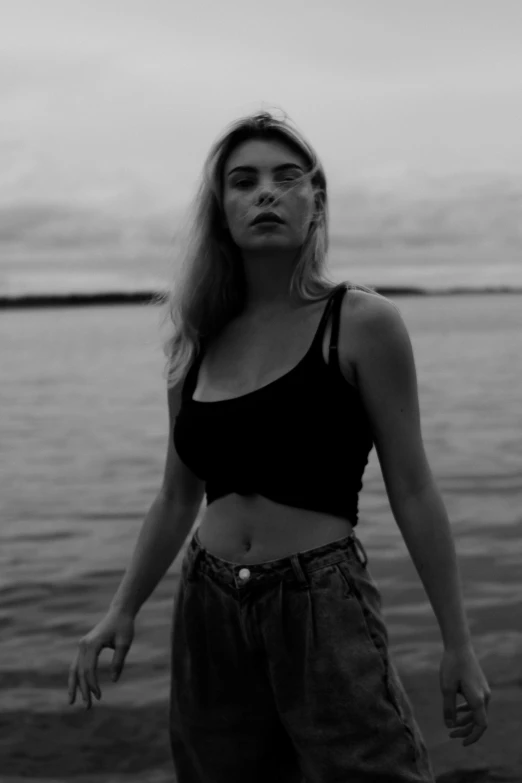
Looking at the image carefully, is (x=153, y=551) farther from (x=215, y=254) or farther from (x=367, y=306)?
(x=367, y=306)

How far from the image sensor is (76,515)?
1135cm

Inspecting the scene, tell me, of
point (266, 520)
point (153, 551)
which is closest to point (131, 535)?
point (153, 551)

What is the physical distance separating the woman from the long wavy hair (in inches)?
0.5

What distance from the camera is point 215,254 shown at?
10.1 ft

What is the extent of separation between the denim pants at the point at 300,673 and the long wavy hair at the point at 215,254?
69 centimetres

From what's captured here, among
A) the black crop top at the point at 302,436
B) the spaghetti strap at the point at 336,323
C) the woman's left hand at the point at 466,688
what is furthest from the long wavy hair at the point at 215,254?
the woman's left hand at the point at 466,688

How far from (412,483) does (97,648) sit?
106 centimetres

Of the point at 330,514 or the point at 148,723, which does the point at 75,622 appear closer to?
the point at 148,723

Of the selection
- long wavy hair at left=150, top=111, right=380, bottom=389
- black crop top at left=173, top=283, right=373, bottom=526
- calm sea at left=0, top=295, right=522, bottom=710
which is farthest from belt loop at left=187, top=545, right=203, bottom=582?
calm sea at left=0, top=295, right=522, bottom=710

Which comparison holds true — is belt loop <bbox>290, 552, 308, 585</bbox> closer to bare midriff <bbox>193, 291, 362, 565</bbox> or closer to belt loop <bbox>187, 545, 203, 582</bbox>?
bare midriff <bbox>193, 291, 362, 565</bbox>

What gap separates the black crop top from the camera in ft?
8.45

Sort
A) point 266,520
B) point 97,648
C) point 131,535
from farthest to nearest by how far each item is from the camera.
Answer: point 131,535 → point 97,648 → point 266,520

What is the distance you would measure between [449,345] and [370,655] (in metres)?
56.5

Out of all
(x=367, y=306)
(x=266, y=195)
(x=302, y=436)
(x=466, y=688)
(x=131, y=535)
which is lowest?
(x=131, y=535)
